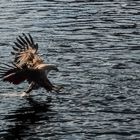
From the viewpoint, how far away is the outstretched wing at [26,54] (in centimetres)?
2892

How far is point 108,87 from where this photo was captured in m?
29.8

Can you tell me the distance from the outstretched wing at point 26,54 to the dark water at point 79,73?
1.57m

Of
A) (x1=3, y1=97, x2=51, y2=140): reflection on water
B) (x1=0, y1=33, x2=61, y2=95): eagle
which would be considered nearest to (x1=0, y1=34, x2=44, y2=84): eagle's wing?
(x1=0, y1=33, x2=61, y2=95): eagle

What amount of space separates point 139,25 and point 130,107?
17025 mm

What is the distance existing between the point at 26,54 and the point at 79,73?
3.55 m

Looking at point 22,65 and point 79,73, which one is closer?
point 22,65

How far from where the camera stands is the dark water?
25.4 m

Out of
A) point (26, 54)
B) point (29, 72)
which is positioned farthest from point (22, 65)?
point (26, 54)

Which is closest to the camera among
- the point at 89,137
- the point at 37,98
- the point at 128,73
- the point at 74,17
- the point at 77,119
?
the point at 89,137

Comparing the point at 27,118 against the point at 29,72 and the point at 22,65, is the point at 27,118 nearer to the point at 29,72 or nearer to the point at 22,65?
the point at 29,72

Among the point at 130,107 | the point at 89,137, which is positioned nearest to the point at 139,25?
the point at 130,107

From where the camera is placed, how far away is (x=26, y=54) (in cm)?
2980

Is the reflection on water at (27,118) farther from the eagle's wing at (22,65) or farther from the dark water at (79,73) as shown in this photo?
the eagle's wing at (22,65)

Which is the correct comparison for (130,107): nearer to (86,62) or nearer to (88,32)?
(86,62)
